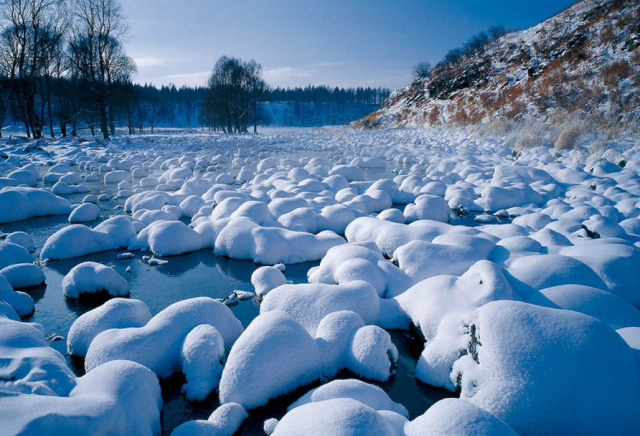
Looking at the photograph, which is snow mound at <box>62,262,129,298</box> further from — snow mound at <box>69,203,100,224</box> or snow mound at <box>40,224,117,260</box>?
snow mound at <box>69,203,100,224</box>

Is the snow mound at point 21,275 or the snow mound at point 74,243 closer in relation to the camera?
the snow mound at point 21,275

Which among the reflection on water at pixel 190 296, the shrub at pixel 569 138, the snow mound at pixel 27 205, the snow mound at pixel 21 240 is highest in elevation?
the shrub at pixel 569 138

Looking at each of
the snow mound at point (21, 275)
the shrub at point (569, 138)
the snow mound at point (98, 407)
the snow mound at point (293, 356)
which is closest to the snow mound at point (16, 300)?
the snow mound at point (21, 275)

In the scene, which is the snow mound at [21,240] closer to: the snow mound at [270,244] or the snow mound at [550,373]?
the snow mound at [270,244]

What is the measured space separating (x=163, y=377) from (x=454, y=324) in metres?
2.13

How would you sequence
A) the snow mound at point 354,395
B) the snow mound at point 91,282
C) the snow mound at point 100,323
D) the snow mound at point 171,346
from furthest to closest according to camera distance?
the snow mound at point 91,282, the snow mound at point 100,323, the snow mound at point 171,346, the snow mound at point 354,395

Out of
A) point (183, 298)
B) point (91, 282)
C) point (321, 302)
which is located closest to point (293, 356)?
point (321, 302)

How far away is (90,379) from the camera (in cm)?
213

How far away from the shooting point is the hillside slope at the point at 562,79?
40.0 ft

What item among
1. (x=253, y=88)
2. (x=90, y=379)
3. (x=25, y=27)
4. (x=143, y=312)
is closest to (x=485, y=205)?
(x=143, y=312)

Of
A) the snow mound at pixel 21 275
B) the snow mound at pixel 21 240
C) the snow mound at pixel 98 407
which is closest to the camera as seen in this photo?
the snow mound at pixel 98 407

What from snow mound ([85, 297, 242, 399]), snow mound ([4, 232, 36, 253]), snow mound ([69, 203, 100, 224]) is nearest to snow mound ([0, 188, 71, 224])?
snow mound ([69, 203, 100, 224])

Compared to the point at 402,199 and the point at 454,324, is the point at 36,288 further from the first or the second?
the point at 402,199

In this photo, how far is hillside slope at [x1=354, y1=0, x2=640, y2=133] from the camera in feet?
40.0
